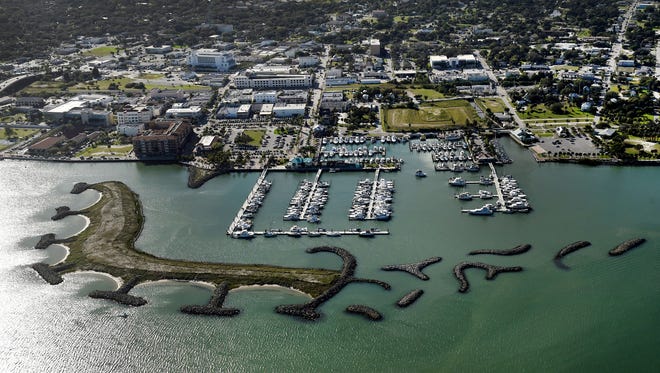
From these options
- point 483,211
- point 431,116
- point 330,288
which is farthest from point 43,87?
point 483,211

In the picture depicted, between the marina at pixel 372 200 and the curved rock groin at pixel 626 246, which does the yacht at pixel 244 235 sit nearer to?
the marina at pixel 372 200

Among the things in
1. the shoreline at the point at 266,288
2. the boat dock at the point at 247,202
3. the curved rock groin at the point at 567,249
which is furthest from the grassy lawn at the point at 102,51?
the curved rock groin at the point at 567,249

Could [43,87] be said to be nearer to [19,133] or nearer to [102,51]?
[19,133]

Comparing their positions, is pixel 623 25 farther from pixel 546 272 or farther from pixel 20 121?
pixel 20 121

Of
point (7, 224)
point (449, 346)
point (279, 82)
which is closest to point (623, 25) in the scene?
point (279, 82)

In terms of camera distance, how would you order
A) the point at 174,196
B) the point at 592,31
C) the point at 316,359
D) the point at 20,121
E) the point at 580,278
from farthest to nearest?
the point at 592,31, the point at 20,121, the point at 174,196, the point at 580,278, the point at 316,359

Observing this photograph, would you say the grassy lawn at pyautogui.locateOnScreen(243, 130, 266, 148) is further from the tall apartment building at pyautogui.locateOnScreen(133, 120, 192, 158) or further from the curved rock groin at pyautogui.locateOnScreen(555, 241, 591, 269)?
the curved rock groin at pyautogui.locateOnScreen(555, 241, 591, 269)
